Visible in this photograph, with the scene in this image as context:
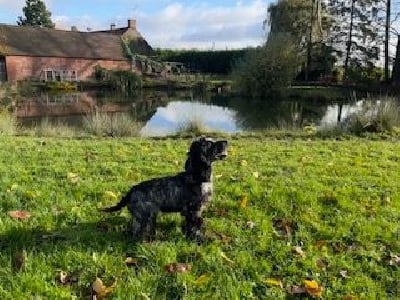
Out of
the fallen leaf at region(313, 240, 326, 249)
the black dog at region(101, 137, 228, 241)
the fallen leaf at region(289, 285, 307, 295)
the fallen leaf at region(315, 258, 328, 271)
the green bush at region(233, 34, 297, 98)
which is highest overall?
the green bush at region(233, 34, 297, 98)

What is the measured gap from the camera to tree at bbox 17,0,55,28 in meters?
86.8

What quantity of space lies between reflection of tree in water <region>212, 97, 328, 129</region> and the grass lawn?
11.8 metres

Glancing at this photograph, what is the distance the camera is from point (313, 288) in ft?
14.0

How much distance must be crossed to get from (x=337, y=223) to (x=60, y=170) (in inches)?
170

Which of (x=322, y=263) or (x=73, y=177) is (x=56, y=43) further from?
(x=322, y=263)

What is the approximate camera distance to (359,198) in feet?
21.8

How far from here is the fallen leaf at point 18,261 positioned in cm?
436

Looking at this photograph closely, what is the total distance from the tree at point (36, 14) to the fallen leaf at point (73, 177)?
8560 cm

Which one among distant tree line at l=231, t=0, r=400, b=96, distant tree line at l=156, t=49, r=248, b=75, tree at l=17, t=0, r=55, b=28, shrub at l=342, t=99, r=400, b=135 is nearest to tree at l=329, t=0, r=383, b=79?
distant tree line at l=231, t=0, r=400, b=96

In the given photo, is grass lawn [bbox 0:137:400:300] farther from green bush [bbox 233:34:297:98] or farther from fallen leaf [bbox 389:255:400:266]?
green bush [bbox 233:34:297:98]

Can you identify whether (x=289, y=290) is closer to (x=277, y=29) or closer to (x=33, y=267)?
(x=33, y=267)

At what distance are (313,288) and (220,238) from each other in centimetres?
120

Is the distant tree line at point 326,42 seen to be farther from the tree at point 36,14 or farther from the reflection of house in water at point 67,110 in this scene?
the tree at point 36,14

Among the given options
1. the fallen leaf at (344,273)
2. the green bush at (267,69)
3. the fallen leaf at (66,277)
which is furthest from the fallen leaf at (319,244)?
the green bush at (267,69)
